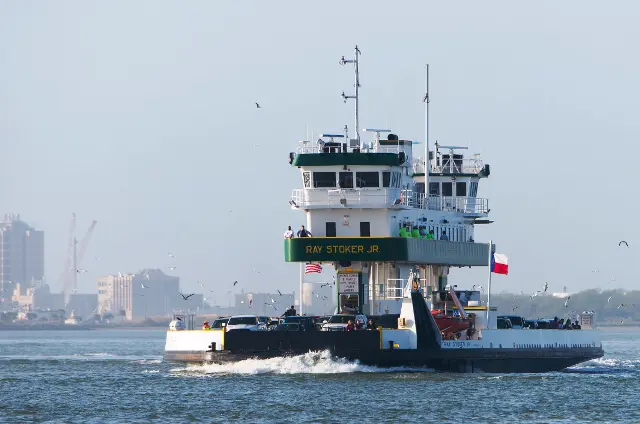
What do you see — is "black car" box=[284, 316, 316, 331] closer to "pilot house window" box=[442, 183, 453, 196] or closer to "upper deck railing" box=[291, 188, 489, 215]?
"upper deck railing" box=[291, 188, 489, 215]

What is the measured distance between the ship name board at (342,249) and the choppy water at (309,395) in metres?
6.17

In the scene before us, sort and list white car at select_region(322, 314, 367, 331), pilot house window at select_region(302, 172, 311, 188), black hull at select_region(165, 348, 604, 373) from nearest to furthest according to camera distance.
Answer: black hull at select_region(165, 348, 604, 373), white car at select_region(322, 314, 367, 331), pilot house window at select_region(302, 172, 311, 188)

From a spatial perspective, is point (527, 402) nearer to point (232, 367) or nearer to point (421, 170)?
point (232, 367)

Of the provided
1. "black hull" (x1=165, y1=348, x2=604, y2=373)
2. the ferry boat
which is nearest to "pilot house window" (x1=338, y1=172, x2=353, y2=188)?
the ferry boat

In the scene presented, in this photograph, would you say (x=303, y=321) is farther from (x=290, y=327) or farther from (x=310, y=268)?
(x=310, y=268)

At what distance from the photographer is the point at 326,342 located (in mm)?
64500

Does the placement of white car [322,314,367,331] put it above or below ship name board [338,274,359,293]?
below

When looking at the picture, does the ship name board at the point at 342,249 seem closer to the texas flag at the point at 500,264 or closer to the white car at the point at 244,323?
the white car at the point at 244,323

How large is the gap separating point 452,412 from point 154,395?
42.0 feet

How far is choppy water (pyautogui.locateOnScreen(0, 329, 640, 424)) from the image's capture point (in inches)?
2068

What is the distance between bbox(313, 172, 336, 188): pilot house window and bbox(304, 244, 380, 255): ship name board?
11.1 feet

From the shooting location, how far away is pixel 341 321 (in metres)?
66.6

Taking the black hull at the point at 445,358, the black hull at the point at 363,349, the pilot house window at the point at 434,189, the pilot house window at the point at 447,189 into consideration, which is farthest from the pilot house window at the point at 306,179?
the pilot house window at the point at 447,189

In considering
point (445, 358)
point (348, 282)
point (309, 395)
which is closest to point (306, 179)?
point (348, 282)
